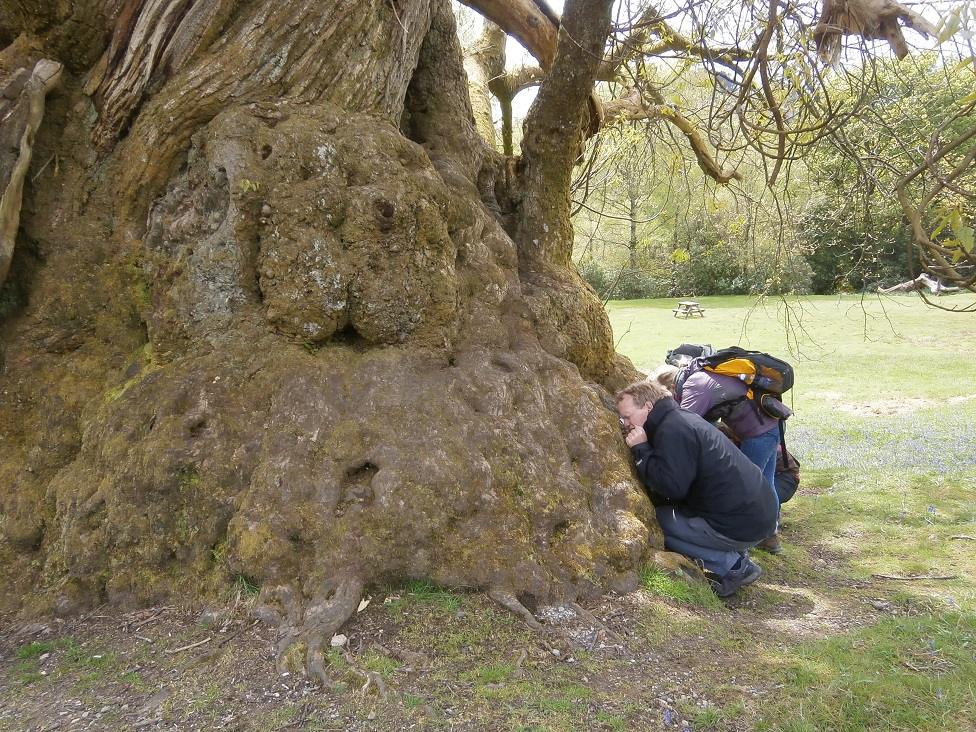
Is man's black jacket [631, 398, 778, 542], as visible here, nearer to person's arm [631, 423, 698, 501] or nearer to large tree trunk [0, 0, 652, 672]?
person's arm [631, 423, 698, 501]

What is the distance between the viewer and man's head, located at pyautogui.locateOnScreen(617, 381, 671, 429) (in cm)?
454

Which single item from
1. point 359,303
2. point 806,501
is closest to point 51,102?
point 359,303

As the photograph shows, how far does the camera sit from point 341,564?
341 cm

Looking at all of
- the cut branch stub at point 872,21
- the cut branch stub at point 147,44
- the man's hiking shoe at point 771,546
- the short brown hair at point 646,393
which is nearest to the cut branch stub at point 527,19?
the cut branch stub at point 872,21

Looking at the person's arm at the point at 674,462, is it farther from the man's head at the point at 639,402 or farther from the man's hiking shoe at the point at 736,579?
the man's hiking shoe at the point at 736,579

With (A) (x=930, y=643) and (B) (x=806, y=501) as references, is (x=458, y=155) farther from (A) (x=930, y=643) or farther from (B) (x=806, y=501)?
(B) (x=806, y=501)

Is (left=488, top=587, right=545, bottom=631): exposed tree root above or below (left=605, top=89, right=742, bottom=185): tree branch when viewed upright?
below

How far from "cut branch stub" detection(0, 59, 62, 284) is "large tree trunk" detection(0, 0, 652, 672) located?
6.4 inches

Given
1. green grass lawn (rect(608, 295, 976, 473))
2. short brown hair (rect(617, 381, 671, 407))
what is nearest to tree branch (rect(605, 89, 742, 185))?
green grass lawn (rect(608, 295, 976, 473))

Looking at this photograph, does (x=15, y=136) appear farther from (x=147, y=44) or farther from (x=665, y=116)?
(x=665, y=116)

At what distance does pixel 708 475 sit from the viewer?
14.2 ft

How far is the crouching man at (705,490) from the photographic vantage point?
432 centimetres

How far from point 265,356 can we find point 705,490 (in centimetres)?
289

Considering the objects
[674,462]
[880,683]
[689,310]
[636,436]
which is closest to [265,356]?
[636,436]
